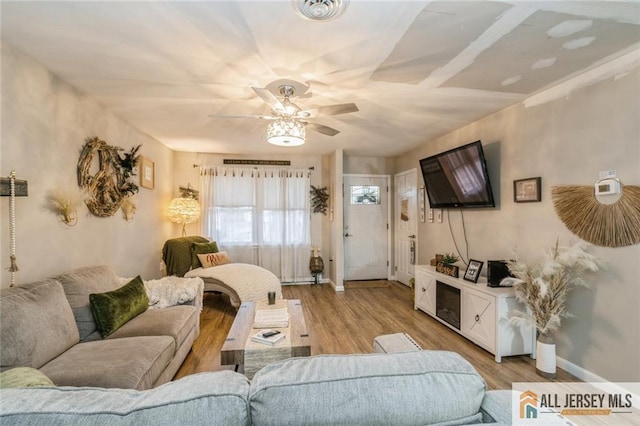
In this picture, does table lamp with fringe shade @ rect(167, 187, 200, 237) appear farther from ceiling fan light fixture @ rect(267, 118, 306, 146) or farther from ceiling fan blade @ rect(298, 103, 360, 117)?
ceiling fan blade @ rect(298, 103, 360, 117)

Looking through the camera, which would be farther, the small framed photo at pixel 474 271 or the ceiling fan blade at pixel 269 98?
the small framed photo at pixel 474 271

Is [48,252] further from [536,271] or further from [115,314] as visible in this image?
[536,271]

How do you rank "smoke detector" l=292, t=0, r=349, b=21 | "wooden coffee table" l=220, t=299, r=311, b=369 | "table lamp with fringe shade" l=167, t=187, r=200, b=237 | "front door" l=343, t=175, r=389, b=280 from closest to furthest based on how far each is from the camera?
"smoke detector" l=292, t=0, r=349, b=21
"wooden coffee table" l=220, t=299, r=311, b=369
"table lamp with fringe shade" l=167, t=187, r=200, b=237
"front door" l=343, t=175, r=389, b=280

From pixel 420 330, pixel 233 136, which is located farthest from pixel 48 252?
pixel 420 330

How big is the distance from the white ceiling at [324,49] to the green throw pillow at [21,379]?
1.80 metres

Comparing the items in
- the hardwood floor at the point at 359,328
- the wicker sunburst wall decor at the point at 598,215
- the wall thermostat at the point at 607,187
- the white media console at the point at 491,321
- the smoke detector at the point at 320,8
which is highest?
the smoke detector at the point at 320,8

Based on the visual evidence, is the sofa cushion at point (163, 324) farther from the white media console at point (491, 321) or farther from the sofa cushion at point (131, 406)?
the white media console at point (491, 321)

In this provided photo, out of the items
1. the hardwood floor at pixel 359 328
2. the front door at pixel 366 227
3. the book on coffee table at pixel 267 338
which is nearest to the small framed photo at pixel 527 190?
the hardwood floor at pixel 359 328

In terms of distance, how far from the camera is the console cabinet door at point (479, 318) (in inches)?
105

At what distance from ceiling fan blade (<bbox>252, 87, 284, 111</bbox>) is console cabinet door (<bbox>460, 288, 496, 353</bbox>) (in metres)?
2.63

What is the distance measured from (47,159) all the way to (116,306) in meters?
1.28

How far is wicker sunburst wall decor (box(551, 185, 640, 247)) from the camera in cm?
200

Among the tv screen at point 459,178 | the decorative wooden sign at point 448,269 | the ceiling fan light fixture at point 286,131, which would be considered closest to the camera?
the ceiling fan light fixture at point 286,131

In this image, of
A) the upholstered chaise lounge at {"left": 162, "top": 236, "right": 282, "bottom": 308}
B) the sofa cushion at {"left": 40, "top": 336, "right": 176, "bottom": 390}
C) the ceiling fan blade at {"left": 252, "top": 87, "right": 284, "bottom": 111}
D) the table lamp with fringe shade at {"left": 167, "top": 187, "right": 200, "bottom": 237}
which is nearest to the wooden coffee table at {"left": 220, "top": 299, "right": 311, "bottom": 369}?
the sofa cushion at {"left": 40, "top": 336, "right": 176, "bottom": 390}
